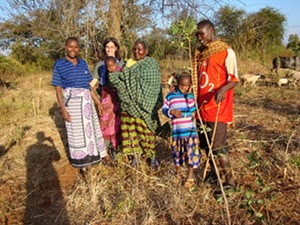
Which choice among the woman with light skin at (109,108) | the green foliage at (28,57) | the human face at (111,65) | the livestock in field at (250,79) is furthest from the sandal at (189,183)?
the green foliage at (28,57)

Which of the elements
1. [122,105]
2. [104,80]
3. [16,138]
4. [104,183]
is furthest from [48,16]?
[104,183]

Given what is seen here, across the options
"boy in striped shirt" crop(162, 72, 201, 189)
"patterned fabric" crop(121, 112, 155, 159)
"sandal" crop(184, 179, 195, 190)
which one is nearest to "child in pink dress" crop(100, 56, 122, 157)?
"patterned fabric" crop(121, 112, 155, 159)

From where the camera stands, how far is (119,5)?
6043mm

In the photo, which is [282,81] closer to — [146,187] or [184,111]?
[184,111]

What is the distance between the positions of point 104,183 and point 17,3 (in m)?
5.30

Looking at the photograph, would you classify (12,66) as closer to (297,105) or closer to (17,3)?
(17,3)

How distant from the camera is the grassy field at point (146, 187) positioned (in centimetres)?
227

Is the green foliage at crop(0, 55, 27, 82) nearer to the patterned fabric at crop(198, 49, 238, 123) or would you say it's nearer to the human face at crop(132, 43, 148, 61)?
the human face at crop(132, 43, 148, 61)

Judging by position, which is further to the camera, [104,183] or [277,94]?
[277,94]

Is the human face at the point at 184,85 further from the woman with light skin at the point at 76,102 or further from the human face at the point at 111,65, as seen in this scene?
the woman with light skin at the point at 76,102

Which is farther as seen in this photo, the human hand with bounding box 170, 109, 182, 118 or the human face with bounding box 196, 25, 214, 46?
the human hand with bounding box 170, 109, 182, 118

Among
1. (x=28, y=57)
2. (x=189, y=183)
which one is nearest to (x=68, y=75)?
(x=189, y=183)

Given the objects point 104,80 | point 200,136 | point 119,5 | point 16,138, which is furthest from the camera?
point 119,5

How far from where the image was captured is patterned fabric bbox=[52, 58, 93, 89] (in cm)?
286
